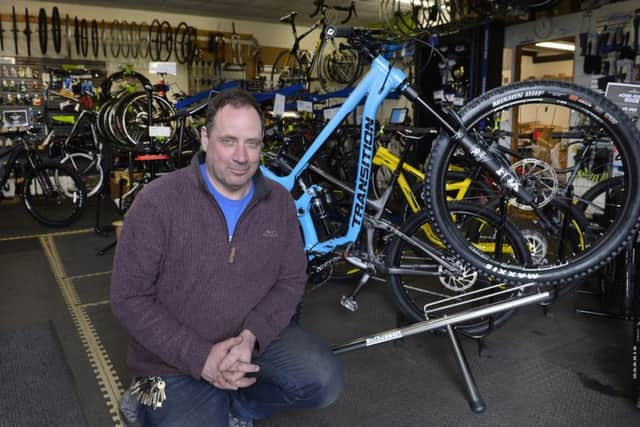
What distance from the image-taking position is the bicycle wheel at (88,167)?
22.7ft

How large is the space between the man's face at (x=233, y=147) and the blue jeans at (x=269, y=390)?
0.57m

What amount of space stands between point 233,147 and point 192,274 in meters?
0.41

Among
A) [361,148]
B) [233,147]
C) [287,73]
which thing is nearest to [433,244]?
[361,148]

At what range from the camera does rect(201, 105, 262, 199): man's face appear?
1526 millimetres

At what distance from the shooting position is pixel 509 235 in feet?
7.83

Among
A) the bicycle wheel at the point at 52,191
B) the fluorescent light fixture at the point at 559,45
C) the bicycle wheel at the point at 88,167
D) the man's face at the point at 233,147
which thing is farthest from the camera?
the bicycle wheel at the point at 88,167

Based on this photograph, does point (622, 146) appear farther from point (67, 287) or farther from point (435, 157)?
point (67, 287)

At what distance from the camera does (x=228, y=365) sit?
4.60 ft

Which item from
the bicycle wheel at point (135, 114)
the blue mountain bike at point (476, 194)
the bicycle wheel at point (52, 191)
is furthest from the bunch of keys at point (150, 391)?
the bicycle wheel at point (135, 114)

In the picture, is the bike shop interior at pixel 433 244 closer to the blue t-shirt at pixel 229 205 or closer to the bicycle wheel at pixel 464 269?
the bicycle wheel at pixel 464 269

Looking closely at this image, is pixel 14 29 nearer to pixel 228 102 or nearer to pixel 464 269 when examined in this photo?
pixel 228 102

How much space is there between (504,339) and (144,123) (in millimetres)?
4907

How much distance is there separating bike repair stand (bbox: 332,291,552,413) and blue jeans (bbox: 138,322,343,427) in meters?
0.38

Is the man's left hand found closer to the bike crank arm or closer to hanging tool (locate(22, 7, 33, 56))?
the bike crank arm
